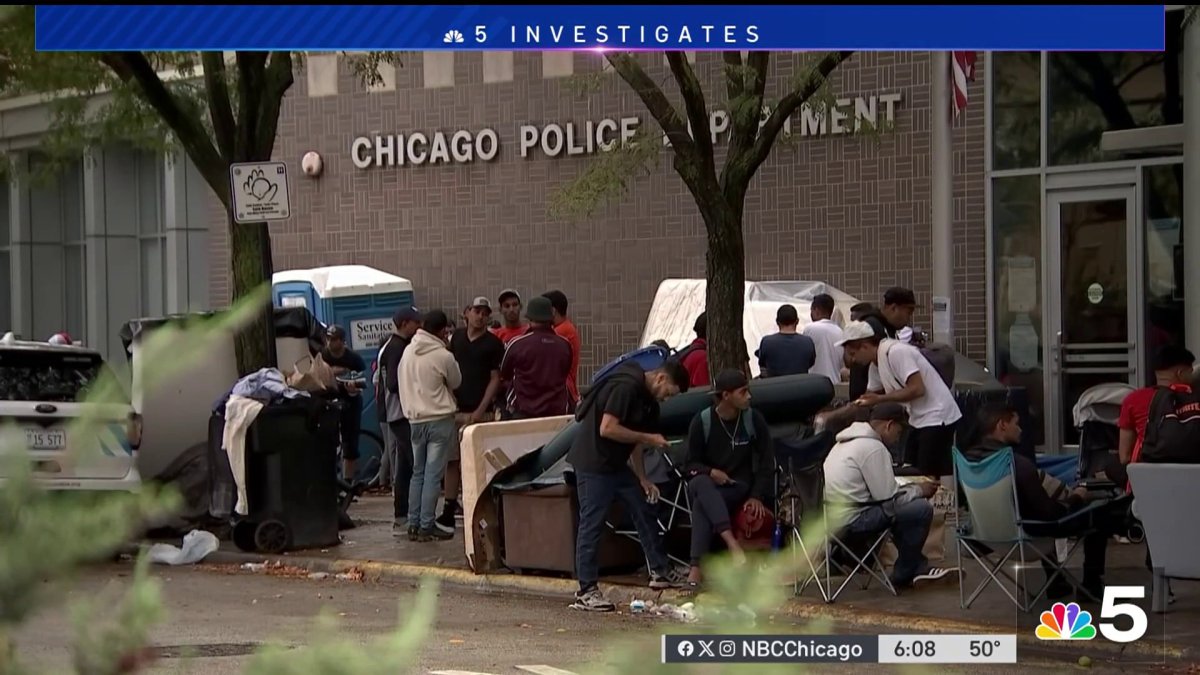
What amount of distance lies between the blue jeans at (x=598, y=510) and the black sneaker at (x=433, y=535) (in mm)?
2996

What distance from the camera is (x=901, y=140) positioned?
18.1m

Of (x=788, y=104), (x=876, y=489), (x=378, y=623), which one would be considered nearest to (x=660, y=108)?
(x=788, y=104)

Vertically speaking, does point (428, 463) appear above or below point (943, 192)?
below

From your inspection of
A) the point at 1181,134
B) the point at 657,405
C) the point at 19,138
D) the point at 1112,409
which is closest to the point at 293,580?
the point at 657,405

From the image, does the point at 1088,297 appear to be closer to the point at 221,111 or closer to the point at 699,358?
the point at 699,358

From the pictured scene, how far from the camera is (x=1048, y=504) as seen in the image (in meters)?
9.84

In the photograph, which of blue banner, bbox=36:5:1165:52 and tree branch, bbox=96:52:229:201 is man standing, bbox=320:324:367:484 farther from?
blue banner, bbox=36:5:1165:52

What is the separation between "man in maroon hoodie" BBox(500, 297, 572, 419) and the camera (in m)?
13.6

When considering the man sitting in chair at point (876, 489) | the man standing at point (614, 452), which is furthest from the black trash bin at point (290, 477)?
the man sitting in chair at point (876, 489)

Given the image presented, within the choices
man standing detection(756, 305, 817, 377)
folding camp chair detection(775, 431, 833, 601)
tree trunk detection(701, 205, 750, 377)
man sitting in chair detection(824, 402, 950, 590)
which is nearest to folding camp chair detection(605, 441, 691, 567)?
folding camp chair detection(775, 431, 833, 601)

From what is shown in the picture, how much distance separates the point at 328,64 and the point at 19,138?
827 cm

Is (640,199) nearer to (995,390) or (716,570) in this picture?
(995,390)

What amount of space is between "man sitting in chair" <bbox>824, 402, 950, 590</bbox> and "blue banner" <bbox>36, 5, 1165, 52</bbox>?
14.8ft

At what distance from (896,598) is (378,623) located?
3.20 metres
